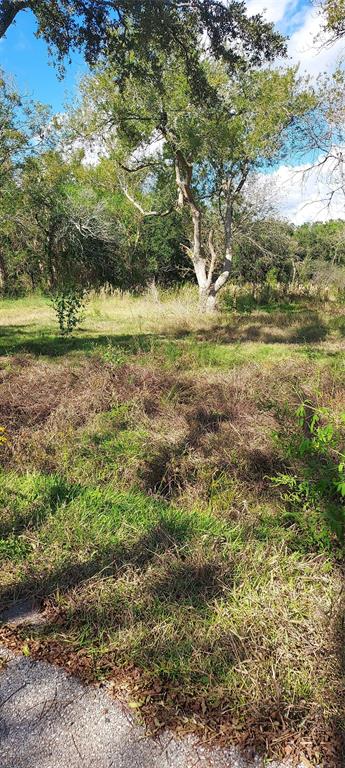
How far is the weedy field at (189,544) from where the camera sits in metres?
1.83

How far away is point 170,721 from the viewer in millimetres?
1732

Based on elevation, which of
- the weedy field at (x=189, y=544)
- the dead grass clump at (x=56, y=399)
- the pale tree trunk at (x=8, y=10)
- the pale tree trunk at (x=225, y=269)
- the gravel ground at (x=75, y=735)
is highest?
the pale tree trunk at (x=8, y=10)

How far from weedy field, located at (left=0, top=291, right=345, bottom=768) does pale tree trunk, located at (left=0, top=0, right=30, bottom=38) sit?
478cm

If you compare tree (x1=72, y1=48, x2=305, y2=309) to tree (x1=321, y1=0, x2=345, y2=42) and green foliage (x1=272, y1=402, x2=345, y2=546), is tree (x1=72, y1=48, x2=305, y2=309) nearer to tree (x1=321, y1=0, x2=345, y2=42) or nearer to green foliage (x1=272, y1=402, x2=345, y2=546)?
tree (x1=321, y1=0, x2=345, y2=42)

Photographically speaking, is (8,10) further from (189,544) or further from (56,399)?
(189,544)

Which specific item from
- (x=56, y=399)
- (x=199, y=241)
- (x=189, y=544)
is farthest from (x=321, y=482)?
(x=199, y=241)

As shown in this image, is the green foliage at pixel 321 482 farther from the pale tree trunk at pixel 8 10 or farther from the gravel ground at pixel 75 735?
the pale tree trunk at pixel 8 10

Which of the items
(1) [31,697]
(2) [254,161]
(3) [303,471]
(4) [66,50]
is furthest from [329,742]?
Result: (2) [254,161]

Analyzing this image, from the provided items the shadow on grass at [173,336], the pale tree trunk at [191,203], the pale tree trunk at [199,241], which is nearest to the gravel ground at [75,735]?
the shadow on grass at [173,336]

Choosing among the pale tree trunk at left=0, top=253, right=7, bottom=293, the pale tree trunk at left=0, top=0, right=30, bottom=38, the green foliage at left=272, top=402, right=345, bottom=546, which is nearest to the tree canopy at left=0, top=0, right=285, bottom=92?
the pale tree trunk at left=0, top=0, right=30, bottom=38

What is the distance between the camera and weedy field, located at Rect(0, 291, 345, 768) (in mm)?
1832

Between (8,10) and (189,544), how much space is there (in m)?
7.16

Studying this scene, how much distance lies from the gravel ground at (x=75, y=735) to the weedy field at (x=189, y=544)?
0.23ft

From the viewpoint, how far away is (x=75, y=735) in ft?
5.55
